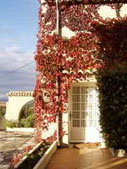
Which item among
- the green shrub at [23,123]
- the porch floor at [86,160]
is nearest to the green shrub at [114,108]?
the porch floor at [86,160]

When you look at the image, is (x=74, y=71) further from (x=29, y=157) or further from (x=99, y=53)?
(x=29, y=157)

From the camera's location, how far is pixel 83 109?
11836 millimetres

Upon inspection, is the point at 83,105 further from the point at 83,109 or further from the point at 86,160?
the point at 86,160

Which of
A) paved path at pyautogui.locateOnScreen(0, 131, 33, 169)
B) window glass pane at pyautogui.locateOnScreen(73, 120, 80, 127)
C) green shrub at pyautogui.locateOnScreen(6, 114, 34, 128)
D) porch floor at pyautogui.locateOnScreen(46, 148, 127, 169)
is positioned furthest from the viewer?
green shrub at pyautogui.locateOnScreen(6, 114, 34, 128)

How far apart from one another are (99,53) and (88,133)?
331 centimetres

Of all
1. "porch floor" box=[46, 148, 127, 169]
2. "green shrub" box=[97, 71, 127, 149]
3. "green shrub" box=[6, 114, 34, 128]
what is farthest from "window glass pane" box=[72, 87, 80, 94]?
"green shrub" box=[6, 114, 34, 128]

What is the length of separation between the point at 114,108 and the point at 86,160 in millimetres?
2006

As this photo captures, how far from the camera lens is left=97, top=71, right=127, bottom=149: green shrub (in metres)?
9.43

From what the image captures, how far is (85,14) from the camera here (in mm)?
11883

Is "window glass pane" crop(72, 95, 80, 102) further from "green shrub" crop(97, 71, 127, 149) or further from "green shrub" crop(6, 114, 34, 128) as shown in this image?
"green shrub" crop(6, 114, 34, 128)

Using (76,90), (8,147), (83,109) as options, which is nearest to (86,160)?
(83,109)

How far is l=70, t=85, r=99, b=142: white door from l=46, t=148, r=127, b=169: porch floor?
1.34 metres

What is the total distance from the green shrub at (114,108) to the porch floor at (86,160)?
2.11 ft

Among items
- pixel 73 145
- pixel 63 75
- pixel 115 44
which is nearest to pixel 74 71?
pixel 63 75
